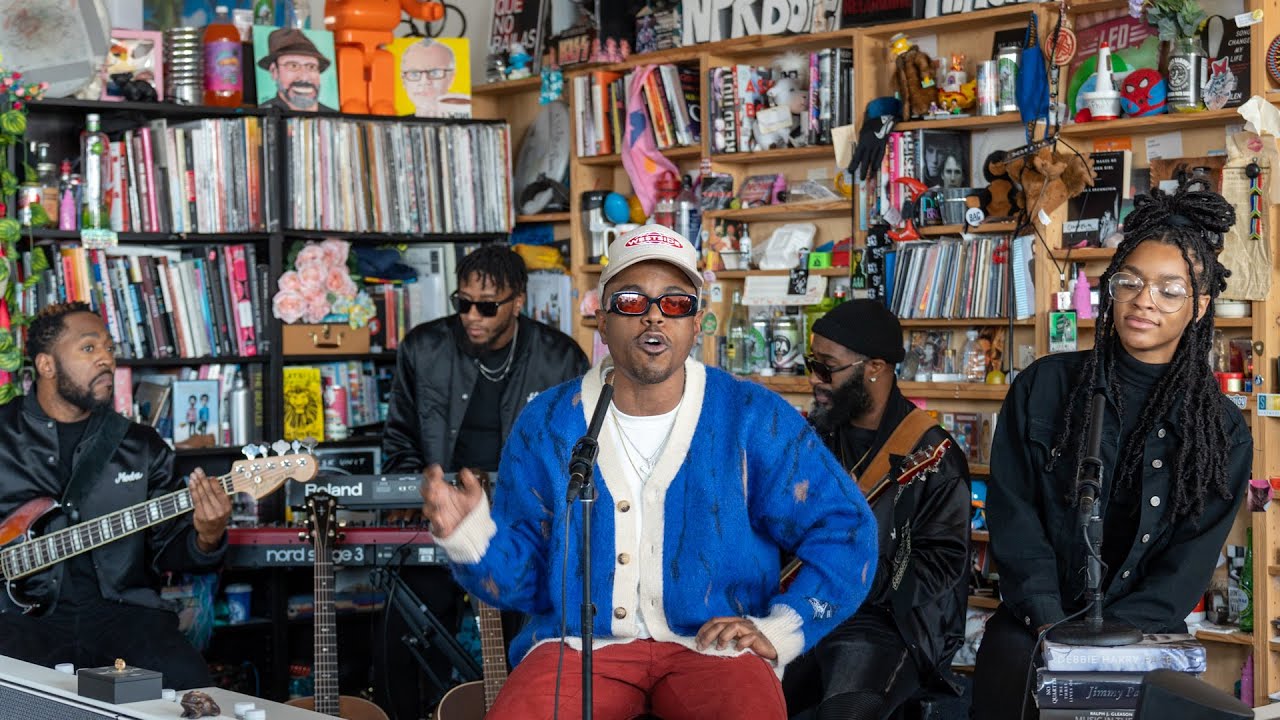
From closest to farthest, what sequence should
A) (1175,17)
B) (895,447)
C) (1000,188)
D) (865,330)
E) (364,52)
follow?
1. (895,447)
2. (865,330)
3. (1175,17)
4. (1000,188)
5. (364,52)

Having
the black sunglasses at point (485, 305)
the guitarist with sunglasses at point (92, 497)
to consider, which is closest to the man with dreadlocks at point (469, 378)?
the black sunglasses at point (485, 305)

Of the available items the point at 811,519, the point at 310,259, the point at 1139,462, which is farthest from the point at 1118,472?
the point at 310,259

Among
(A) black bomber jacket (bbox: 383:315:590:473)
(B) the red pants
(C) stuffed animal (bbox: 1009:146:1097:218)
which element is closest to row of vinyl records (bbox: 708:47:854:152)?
(C) stuffed animal (bbox: 1009:146:1097:218)

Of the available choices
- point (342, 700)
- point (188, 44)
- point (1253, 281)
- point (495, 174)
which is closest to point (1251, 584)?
point (1253, 281)

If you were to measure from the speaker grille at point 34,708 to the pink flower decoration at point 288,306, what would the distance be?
106 inches

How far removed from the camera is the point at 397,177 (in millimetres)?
5738

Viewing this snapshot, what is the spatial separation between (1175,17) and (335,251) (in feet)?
10.3

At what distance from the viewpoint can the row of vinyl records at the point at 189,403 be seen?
530cm

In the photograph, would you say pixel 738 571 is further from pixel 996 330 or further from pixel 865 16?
pixel 865 16

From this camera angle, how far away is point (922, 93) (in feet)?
16.5

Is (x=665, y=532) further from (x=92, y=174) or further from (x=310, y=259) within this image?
(x=92, y=174)

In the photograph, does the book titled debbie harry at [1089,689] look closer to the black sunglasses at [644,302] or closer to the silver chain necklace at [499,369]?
the black sunglasses at [644,302]

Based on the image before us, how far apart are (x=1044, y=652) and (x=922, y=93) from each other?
10.1 feet

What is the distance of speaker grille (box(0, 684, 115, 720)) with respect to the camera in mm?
2697
